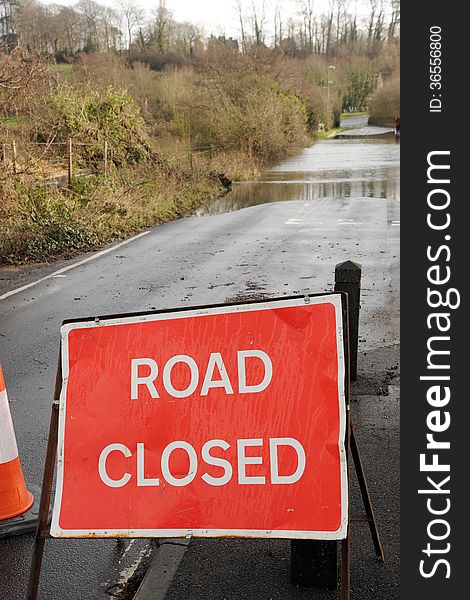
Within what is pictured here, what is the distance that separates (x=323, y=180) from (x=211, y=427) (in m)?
32.0

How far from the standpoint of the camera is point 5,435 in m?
4.59

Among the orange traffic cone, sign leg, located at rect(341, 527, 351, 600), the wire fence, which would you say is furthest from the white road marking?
sign leg, located at rect(341, 527, 351, 600)

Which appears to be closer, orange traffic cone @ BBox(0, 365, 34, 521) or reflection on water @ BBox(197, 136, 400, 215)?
orange traffic cone @ BBox(0, 365, 34, 521)

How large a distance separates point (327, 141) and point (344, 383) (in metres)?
67.9

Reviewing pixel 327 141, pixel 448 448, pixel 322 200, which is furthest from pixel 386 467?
pixel 327 141

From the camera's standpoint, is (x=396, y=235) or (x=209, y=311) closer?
(x=209, y=311)

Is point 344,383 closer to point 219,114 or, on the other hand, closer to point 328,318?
point 328,318

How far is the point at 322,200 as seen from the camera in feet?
86.5

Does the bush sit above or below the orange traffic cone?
above

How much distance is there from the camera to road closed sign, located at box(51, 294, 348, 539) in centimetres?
347

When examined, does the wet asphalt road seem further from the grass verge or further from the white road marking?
the grass verge

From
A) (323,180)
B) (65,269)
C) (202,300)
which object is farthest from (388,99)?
(202,300)

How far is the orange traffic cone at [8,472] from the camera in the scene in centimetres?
458

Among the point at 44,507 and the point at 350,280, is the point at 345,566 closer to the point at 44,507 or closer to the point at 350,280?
the point at 44,507
